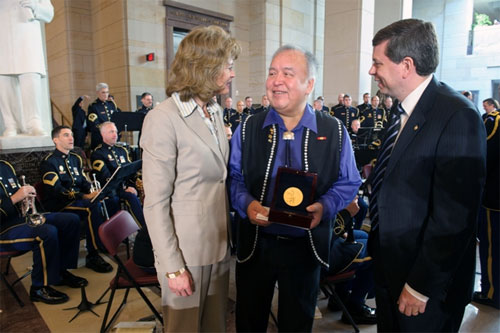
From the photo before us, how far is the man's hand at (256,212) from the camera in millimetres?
1479

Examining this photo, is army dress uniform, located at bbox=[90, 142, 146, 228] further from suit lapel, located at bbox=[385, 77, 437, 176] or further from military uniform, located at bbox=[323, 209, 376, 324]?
suit lapel, located at bbox=[385, 77, 437, 176]

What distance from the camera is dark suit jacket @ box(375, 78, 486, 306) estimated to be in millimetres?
1147

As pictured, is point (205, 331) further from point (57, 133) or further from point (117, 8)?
point (117, 8)

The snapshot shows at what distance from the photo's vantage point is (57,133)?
361 cm

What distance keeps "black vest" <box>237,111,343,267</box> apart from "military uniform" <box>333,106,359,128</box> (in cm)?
790

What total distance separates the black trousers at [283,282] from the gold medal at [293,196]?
230mm

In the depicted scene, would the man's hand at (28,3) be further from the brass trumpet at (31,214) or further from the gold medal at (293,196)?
the gold medal at (293,196)

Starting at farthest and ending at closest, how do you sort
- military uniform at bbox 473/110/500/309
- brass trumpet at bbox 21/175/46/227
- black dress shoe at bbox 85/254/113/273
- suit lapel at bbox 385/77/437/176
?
black dress shoe at bbox 85/254/113/273 → brass trumpet at bbox 21/175/46/227 → military uniform at bbox 473/110/500/309 → suit lapel at bbox 385/77/437/176

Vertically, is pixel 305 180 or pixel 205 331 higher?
pixel 305 180

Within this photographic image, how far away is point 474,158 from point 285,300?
1.01 meters

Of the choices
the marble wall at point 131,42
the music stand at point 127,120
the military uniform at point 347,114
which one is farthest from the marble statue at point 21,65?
the military uniform at point 347,114

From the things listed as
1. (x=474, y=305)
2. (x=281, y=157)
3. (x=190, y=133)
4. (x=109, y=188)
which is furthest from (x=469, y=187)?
(x=109, y=188)

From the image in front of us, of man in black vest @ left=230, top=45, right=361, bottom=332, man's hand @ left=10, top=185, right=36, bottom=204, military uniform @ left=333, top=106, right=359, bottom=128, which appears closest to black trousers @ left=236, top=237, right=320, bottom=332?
man in black vest @ left=230, top=45, right=361, bottom=332

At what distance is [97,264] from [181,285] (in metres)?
2.57
